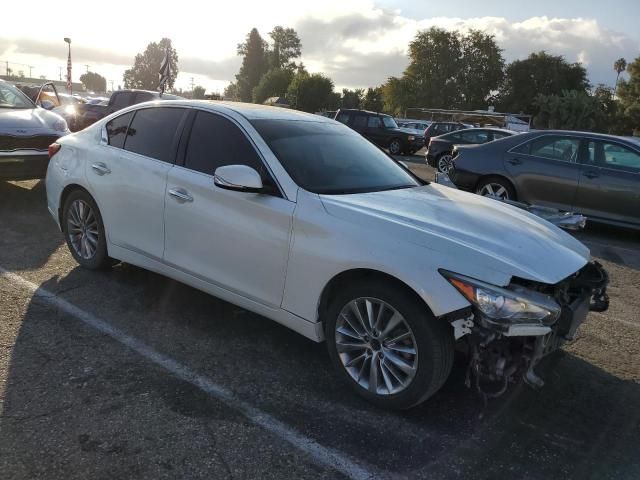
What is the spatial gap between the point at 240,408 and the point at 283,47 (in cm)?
10037

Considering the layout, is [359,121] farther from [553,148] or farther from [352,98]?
[352,98]

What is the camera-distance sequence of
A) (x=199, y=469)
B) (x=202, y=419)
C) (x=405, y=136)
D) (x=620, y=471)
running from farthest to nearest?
(x=405, y=136) → (x=202, y=419) → (x=620, y=471) → (x=199, y=469)

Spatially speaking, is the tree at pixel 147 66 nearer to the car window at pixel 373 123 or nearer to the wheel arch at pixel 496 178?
the car window at pixel 373 123

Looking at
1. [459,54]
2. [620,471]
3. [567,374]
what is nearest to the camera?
[620,471]

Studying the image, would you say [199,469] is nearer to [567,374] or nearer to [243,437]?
[243,437]

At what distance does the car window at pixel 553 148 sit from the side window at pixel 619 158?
391mm

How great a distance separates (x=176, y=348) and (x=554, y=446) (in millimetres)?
2385

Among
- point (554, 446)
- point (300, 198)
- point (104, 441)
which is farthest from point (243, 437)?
point (554, 446)

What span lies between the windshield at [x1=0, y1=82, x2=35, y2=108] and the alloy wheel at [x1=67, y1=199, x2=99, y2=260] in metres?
4.32

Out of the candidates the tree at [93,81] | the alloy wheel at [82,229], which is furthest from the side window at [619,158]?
the tree at [93,81]

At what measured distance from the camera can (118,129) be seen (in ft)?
15.6

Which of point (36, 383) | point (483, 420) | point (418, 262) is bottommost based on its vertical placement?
point (36, 383)

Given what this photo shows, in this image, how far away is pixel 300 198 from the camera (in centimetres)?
339

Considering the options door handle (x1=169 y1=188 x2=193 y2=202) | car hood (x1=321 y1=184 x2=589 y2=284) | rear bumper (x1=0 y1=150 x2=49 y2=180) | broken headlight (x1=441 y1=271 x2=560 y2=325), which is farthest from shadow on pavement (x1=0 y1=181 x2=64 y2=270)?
broken headlight (x1=441 y1=271 x2=560 y2=325)
